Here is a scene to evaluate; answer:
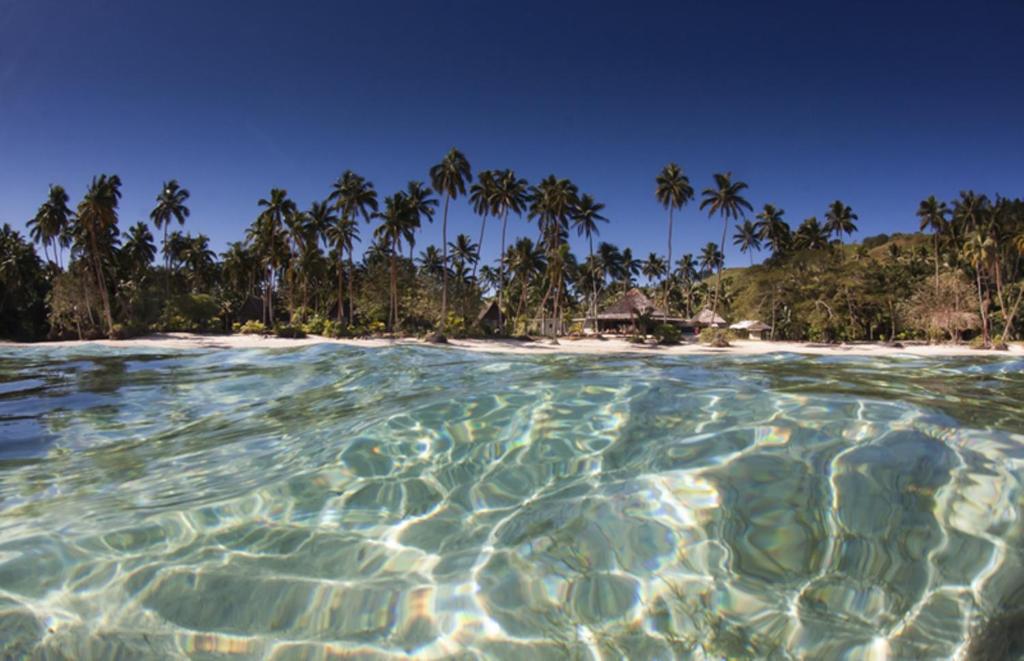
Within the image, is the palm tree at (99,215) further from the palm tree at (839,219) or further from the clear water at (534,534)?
the palm tree at (839,219)

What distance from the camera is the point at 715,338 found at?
38.2 m

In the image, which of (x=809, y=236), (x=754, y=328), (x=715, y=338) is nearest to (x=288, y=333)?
(x=715, y=338)

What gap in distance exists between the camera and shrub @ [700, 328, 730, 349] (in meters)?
36.9

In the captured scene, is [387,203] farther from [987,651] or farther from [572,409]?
[987,651]

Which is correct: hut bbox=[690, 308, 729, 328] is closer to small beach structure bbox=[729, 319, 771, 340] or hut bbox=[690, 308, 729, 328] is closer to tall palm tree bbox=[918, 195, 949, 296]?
small beach structure bbox=[729, 319, 771, 340]

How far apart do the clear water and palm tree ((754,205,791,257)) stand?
68.6 metres

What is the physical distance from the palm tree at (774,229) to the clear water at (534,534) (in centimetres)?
6864

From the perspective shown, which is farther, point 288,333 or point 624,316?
point 624,316

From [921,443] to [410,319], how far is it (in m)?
43.8

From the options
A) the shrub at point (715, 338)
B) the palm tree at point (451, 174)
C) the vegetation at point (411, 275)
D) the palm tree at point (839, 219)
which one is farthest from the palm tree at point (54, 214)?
the palm tree at point (839, 219)

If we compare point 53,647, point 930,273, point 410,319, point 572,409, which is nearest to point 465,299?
point 410,319

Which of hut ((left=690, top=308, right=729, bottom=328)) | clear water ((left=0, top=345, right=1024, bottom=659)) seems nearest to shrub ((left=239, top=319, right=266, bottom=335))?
clear water ((left=0, top=345, right=1024, bottom=659))

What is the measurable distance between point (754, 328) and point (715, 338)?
706 inches

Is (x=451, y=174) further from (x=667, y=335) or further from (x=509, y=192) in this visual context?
(x=667, y=335)
